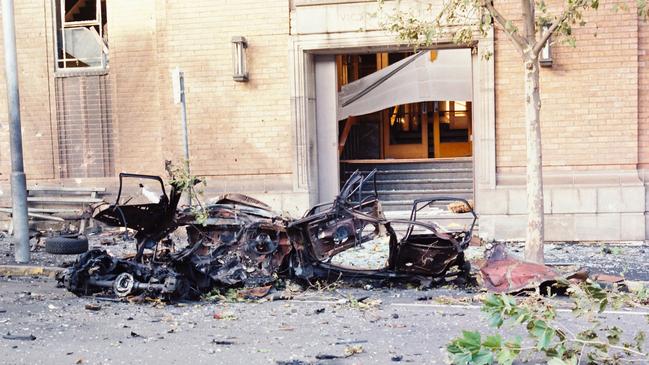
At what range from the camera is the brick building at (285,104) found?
13289 millimetres

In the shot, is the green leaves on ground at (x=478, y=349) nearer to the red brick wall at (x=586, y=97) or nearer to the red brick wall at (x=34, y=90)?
the red brick wall at (x=586, y=97)

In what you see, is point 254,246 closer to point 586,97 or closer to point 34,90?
point 586,97

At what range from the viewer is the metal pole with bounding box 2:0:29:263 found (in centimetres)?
1135

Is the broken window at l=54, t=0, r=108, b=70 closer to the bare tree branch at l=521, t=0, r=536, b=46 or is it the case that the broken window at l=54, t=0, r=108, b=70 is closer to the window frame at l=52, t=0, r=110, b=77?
the window frame at l=52, t=0, r=110, b=77

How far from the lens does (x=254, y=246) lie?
360 inches

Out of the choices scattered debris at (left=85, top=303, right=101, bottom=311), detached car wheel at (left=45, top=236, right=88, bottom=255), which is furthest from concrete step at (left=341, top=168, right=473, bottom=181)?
scattered debris at (left=85, top=303, right=101, bottom=311)

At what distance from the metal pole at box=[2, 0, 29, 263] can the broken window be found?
4.14 m

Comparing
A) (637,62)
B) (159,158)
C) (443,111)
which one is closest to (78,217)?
(159,158)

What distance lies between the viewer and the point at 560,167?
13469 mm

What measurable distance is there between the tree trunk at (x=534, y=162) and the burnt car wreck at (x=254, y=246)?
123 cm

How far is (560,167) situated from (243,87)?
5.70 meters

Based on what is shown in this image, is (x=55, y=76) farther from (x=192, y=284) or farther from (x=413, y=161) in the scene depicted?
(x=192, y=284)

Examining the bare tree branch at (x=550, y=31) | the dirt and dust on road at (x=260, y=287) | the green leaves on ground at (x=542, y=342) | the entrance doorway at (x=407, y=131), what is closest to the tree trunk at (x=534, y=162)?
the bare tree branch at (x=550, y=31)

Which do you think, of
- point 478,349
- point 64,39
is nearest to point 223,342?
point 478,349
